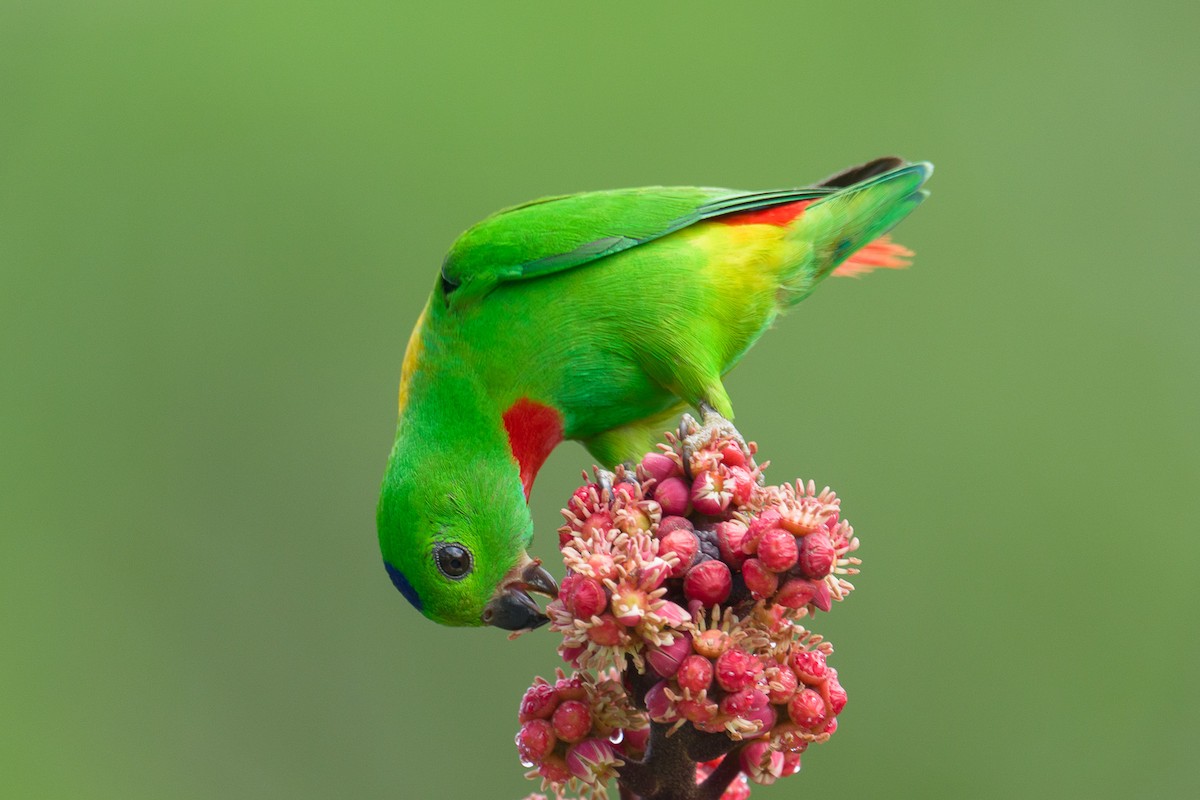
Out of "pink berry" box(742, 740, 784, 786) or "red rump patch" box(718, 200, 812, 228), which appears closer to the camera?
"pink berry" box(742, 740, 784, 786)

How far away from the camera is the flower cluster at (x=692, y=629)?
2.48 m

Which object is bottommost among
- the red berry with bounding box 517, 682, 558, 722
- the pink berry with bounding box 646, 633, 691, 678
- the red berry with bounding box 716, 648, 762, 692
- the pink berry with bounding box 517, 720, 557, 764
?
the pink berry with bounding box 517, 720, 557, 764

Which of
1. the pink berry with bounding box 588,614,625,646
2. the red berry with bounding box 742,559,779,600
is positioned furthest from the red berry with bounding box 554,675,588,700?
the red berry with bounding box 742,559,779,600

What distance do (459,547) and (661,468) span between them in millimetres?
817

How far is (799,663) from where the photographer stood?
2.58 metres

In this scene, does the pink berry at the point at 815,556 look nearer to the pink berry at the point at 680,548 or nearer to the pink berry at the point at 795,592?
the pink berry at the point at 795,592

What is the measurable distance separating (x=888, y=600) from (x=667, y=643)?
5092 millimetres

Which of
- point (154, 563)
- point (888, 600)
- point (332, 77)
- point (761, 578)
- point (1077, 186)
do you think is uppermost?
point (332, 77)

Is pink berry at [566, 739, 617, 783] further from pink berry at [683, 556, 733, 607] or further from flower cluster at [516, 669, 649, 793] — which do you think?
pink berry at [683, 556, 733, 607]

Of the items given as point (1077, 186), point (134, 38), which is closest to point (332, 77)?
point (134, 38)

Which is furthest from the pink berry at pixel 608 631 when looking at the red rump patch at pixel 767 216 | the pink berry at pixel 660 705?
the red rump patch at pixel 767 216

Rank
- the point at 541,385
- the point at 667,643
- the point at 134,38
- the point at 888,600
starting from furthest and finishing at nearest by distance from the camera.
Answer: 1. the point at 134,38
2. the point at 888,600
3. the point at 541,385
4. the point at 667,643

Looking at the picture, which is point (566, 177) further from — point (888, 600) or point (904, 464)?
point (888, 600)

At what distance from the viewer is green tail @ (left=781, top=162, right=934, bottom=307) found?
Result: 426cm
